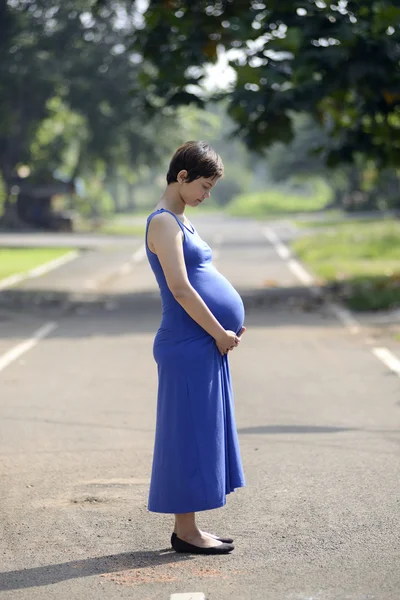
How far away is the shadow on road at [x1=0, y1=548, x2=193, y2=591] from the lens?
17.8 ft

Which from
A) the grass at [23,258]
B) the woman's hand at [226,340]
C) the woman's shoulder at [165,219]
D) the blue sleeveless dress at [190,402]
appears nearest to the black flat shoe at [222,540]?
the blue sleeveless dress at [190,402]

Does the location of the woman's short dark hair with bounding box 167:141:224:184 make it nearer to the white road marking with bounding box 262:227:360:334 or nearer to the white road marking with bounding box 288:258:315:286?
the white road marking with bounding box 262:227:360:334

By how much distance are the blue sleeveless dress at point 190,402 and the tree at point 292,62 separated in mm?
10693

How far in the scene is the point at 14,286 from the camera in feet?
77.9

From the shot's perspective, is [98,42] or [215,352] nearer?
[215,352]

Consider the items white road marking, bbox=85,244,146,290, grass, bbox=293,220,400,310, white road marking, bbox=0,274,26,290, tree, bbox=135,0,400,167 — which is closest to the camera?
tree, bbox=135,0,400,167

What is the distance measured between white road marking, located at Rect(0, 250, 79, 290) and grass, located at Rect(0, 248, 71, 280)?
0.70ft

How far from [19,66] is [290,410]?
1567 inches

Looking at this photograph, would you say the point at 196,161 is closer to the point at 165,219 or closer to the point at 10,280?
the point at 165,219

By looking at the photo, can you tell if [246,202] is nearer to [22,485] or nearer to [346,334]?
[346,334]

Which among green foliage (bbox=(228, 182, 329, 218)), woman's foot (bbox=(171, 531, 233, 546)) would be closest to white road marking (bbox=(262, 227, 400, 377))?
woman's foot (bbox=(171, 531, 233, 546))

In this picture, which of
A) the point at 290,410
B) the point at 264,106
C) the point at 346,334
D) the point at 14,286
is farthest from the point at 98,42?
the point at 290,410

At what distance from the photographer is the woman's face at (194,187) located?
5.69m

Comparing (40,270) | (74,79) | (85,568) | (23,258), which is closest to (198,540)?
(85,568)
